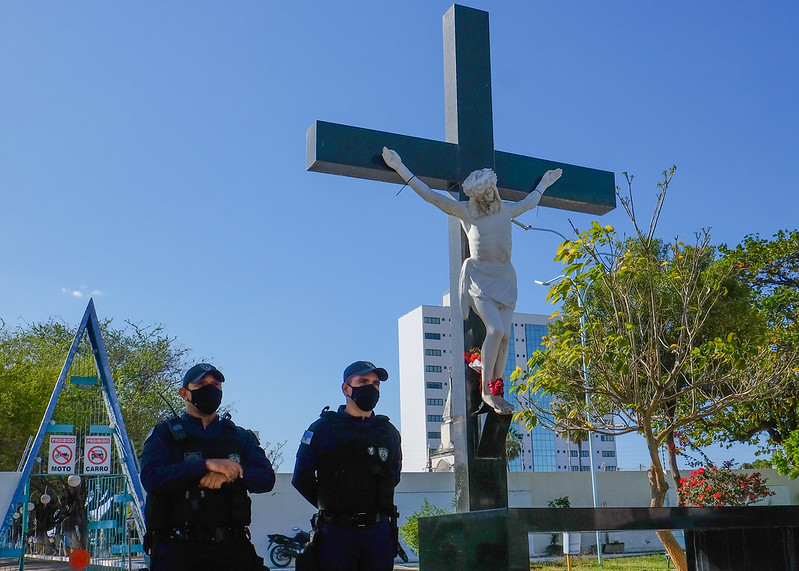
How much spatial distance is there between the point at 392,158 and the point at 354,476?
8.31ft

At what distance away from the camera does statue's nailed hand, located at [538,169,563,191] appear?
6.80m

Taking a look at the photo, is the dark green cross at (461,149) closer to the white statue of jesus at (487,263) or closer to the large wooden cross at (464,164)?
the large wooden cross at (464,164)

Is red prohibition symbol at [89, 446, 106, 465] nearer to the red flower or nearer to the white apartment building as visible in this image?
the red flower

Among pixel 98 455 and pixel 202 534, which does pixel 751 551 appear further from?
pixel 98 455

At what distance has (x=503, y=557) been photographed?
419cm

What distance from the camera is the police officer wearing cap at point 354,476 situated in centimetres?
456

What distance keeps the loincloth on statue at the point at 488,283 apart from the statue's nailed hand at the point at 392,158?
87cm

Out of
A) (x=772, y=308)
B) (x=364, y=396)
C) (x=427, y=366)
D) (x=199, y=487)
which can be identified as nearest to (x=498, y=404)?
(x=364, y=396)

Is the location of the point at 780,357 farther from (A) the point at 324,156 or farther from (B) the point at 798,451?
(B) the point at 798,451

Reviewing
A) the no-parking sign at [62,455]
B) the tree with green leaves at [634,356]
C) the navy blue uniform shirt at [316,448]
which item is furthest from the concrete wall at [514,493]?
the navy blue uniform shirt at [316,448]

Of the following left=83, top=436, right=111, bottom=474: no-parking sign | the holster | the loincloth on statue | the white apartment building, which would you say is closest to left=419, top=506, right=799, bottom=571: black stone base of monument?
the holster

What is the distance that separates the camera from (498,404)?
5.61 m

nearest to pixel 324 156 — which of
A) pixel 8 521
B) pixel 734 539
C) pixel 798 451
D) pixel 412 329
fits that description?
pixel 734 539

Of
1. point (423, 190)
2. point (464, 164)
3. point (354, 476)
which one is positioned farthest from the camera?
point (464, 164)
